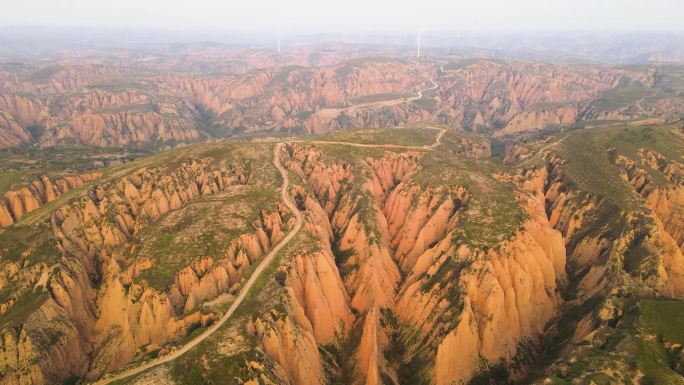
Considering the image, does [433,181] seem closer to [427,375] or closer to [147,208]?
[427,375]

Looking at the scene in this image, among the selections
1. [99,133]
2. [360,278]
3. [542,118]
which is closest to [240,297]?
[360,278]

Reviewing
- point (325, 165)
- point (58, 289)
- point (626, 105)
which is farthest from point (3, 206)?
point (626, 105)

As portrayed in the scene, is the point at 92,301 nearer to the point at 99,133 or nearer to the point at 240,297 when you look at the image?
the point at 240,297

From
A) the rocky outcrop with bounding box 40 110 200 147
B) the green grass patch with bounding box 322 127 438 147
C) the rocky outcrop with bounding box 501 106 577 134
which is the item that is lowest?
the rocky outcrop with bounding box 40 110 200 147

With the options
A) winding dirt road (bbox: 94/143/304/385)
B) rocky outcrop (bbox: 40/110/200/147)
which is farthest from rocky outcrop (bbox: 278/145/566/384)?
rocky outcrop (bbox: 40/110/200/147)

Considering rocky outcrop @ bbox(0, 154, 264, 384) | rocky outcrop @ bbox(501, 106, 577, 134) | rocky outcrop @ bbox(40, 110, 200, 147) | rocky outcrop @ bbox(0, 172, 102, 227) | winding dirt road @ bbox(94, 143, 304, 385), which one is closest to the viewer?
winding dirt road @ bbox(94, 143, 304, 385)

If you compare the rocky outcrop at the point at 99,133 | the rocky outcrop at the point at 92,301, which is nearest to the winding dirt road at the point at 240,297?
the rocky outcrop at the point at 92,301

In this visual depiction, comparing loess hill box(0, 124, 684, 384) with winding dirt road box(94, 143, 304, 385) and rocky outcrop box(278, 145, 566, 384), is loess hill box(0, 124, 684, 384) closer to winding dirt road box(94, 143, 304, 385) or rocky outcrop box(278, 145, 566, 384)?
rocky outcrop box(278, 145, 566, 384)

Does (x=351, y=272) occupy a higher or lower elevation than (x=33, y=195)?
lower

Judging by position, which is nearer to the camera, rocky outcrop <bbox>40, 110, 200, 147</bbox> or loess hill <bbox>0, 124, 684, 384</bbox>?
loess hill <bbox>0, 124, 684, 384</bbox>

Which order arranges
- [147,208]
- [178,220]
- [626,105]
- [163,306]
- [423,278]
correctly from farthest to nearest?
1. [626,105]
2. [147,208]
3. [178,220]
4. [423,278]
5. [163,306]

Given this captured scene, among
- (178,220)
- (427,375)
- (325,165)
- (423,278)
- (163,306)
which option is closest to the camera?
(427,375)
